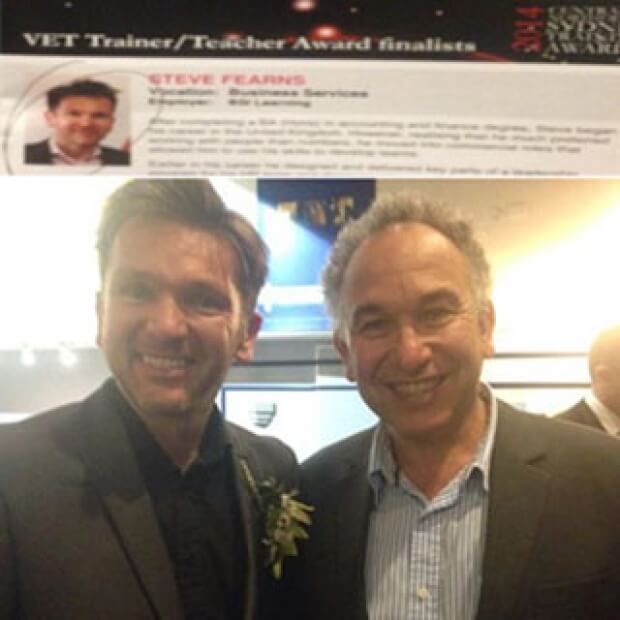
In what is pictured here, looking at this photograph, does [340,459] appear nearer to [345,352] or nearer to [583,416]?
[345,352]

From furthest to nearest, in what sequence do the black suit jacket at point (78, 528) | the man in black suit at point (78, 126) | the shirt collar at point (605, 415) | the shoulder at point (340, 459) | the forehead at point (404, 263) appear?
1. the shirt collar at point (605, 415)
2. the shoulder at point (340, 459)
3. the forehead at point (404, 263)
4. the man in black suit at point (78, 126)
5. the black suit jacket at point (78, 528)

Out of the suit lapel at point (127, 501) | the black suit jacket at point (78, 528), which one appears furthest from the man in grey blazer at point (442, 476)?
the suit lapel at point (127, 501)

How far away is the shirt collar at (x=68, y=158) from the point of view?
1406 mm

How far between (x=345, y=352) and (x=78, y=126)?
0.62 m

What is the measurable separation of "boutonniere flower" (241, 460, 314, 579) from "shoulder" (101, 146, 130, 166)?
0.61 metres

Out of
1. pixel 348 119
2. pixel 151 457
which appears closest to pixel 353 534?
pixel 151 457

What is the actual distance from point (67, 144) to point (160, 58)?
0.68ft

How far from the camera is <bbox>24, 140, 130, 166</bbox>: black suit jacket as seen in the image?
1.40 m

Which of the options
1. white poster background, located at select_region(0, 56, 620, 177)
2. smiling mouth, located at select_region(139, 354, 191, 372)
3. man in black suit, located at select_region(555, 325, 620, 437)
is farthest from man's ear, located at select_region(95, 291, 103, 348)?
man in black suit, located at select_region(555, 325, 620, 437)

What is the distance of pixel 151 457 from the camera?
1463 mm

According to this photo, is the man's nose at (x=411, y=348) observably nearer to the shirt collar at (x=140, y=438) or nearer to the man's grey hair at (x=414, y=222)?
the man's grey hair at (x=414, y=222)

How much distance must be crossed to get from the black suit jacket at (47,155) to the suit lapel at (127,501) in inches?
16.2

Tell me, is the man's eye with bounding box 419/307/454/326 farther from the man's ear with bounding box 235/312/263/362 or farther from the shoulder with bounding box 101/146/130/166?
the shoulder with bounding box 101/146/130/166

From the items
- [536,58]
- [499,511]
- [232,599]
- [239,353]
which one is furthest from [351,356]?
[536,58]
